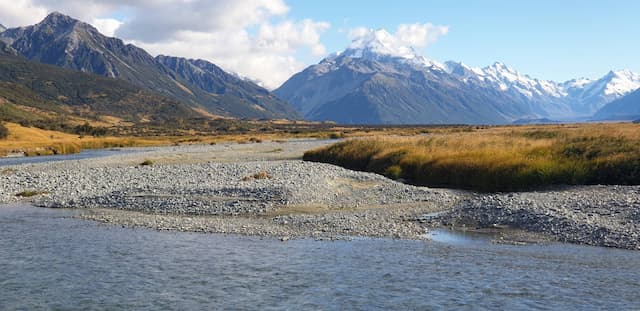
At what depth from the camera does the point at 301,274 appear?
18.9 metres

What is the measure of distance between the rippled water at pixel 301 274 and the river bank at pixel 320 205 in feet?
8.23

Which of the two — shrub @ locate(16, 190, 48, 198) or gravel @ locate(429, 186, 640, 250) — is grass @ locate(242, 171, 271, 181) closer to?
shrub @ locate(16, 190, 48, 198)

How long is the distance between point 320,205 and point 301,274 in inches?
585

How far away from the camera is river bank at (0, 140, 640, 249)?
2586 cm

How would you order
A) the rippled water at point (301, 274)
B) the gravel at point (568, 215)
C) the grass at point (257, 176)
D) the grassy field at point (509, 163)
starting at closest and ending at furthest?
the rippled water at point (301, 274) → the gravel at point (568, 215) → the grassy field at point (509, 163) → the grass at point (257, 176)

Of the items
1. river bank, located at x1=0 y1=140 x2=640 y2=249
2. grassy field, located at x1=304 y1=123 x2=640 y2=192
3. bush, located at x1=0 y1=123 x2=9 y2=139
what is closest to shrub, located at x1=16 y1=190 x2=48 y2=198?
river bank, located at x1=0 y1=140 x2=640 y2=249

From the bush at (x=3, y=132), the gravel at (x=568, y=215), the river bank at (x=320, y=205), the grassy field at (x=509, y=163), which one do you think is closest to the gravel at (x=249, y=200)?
the river bank at (x=320, y=205)

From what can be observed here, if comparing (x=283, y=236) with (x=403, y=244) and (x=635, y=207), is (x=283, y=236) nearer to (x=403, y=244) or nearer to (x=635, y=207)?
(x=403, y=244)

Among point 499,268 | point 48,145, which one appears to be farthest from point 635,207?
point 48,145

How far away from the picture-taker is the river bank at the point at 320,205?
84.8 ft

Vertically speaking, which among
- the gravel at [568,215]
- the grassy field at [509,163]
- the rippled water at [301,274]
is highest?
the grassy field at [509,163]

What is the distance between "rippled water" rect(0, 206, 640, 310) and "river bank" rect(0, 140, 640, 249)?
2.51 metres

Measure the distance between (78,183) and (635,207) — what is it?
40.2 metres

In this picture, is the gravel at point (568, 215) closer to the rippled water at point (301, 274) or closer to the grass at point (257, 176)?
the rippled water at point (301, 274)
